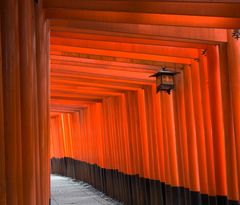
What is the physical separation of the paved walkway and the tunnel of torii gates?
2.15 ft

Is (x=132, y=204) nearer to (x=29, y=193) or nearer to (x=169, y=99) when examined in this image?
(x=169, y=99)

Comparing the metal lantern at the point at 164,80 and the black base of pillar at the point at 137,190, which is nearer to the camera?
the metal lantern at the point at 164,80

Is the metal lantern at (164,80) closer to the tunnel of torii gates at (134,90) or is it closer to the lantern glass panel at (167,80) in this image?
the lantern glass panel at (167,80)

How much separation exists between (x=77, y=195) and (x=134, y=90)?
598cm

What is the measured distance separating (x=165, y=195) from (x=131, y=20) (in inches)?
230

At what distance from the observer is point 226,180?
27.8 ft

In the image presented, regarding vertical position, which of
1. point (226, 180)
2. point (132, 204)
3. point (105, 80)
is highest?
point (105, 80)

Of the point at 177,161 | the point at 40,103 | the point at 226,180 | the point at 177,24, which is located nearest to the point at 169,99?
the point at 177,161

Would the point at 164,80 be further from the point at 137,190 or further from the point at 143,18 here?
the point at 137,190

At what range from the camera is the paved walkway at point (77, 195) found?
1593cm

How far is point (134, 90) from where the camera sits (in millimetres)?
13719

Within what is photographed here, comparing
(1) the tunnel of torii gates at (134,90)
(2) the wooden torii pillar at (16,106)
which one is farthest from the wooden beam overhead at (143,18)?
(2) the wooden torii pillar at (16,106)

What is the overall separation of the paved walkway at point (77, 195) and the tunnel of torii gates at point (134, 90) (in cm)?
66

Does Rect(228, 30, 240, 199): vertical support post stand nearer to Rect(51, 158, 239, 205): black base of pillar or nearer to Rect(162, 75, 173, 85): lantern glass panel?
Rect(51, 158, 239, 205): black base of pillar
